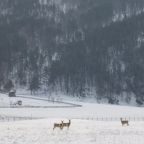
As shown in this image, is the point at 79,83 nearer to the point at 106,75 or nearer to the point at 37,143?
the point at 106,75

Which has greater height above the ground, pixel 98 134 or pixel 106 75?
pixel 106 75

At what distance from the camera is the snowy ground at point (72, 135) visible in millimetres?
33734

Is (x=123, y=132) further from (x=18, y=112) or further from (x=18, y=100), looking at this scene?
(x=18, y=100)

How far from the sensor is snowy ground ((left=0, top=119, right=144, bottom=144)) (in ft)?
111

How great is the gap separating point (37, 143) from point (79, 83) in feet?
500

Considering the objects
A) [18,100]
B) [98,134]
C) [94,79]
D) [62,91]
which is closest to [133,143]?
[98,134]

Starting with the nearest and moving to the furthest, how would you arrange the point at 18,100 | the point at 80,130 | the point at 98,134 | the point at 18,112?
the point at 98,134
the point at 80,130
the point at 18,112
the point at 18,100

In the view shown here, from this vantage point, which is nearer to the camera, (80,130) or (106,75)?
(80,130)

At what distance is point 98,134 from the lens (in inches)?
1481

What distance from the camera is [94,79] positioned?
191375 mm

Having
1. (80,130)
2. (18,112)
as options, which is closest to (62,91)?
(18,112)

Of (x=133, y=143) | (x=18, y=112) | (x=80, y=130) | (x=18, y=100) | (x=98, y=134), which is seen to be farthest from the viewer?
(x=18, y=100)

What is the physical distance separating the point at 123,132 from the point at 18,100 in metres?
82.2

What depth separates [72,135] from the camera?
37.4m
